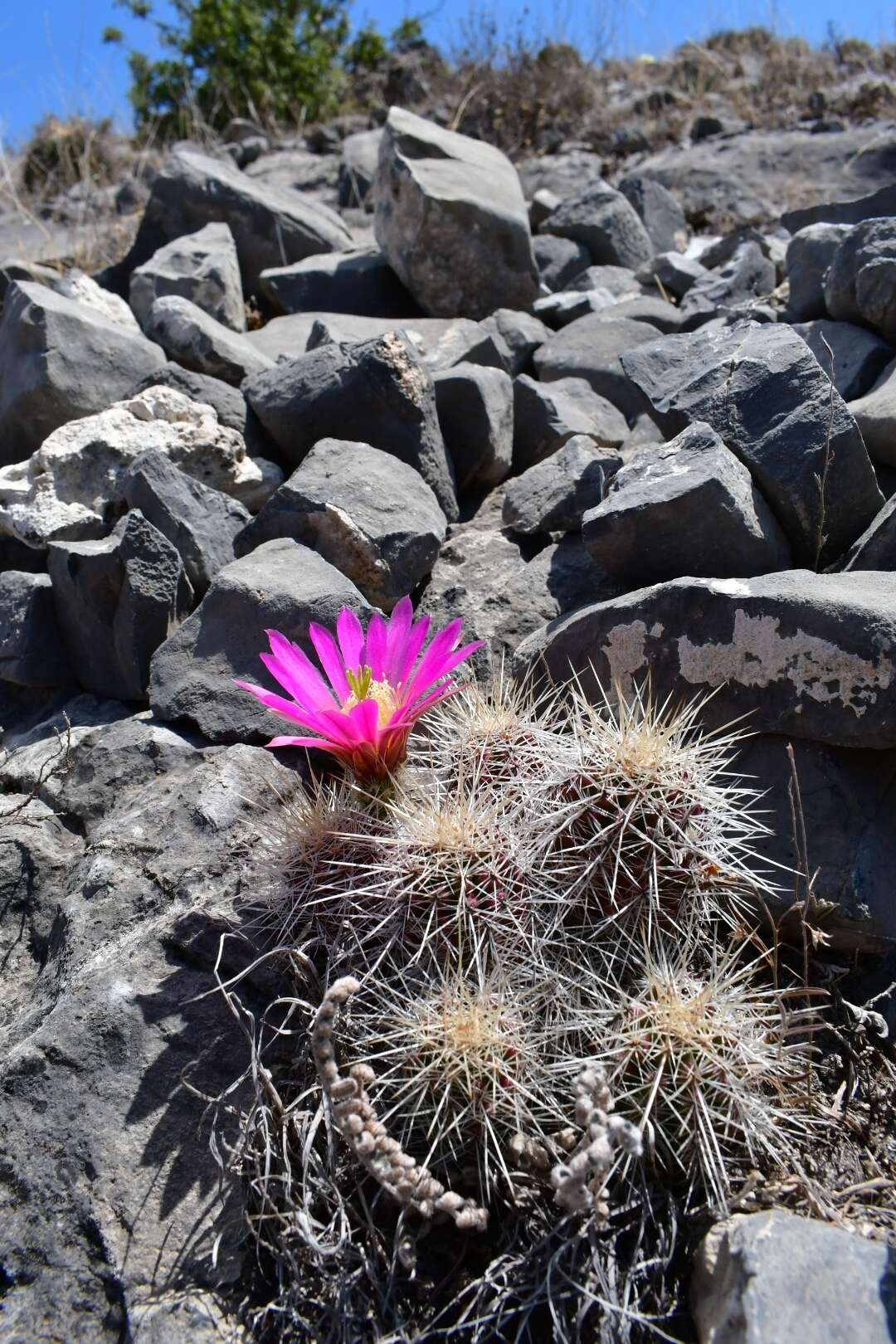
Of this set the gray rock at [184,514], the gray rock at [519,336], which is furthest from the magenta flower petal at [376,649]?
the gray rock at [519,336]

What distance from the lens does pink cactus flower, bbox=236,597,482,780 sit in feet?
7.80

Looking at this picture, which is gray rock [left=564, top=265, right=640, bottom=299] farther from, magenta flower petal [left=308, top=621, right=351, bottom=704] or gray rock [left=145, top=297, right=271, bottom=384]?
magenta flower petal [left=308, top=621, right=351, bottom=704]

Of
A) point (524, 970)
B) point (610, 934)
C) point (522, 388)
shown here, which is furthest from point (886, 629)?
point (522, 388)

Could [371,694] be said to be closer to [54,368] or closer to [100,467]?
[100,467]

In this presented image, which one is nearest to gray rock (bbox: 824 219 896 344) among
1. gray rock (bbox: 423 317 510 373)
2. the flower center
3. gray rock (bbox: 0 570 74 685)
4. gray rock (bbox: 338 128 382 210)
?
gray rock (bbox: 423 317 510 373)

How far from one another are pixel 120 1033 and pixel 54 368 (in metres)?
2.80

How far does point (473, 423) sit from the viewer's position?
399cm

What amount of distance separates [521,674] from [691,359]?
1.24 meters

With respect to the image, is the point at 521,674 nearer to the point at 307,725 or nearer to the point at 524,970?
the point at 307,725

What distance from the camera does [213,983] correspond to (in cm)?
238

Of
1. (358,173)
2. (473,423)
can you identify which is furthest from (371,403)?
(358,173)

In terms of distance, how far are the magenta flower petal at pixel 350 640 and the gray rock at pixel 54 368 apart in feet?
7.08

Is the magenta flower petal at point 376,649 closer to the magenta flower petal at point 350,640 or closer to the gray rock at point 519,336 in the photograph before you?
the magenta flower petal at point 350,640

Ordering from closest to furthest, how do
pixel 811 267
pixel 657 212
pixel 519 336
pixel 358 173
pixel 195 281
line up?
pixel 811 267, pixel 519 336, pixel 195 281, pixel 657 212, pixel 358 173
